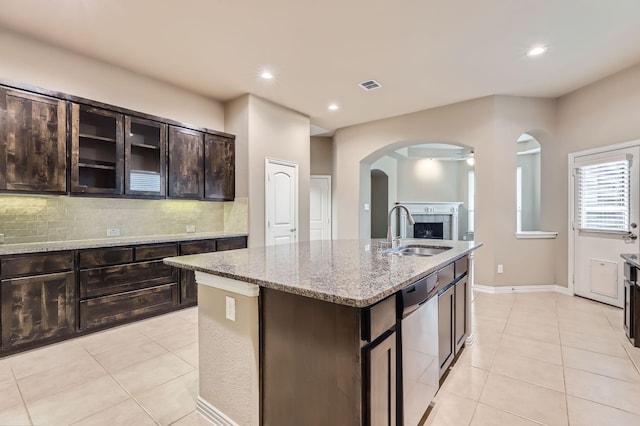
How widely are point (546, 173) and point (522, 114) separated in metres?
1.04

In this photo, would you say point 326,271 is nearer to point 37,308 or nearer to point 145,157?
point 37,308

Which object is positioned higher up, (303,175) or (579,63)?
(579,63)

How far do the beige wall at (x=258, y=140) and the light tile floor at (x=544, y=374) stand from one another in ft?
10.3

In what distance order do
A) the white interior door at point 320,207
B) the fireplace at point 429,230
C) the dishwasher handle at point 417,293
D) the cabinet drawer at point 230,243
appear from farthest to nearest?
the fireplace at point 429,230
the white interior door at point 320,207
the cabinet drawer at point 230,243
the dishwasher handle at point 417,293

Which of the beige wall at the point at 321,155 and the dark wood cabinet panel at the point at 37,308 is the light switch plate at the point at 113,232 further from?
the beige wall at the point at 321,155

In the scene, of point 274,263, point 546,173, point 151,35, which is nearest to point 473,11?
point 274,263

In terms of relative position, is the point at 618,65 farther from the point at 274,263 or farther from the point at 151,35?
the point at 151,35

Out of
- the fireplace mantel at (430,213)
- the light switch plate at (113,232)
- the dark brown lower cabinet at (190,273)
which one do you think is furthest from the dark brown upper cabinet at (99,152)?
the fireplace mantel at (430,213)

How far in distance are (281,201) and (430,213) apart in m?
4.97

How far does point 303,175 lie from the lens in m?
5.30

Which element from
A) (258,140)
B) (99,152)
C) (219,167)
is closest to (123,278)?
(99,152)

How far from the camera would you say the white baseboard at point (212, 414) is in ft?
5.49

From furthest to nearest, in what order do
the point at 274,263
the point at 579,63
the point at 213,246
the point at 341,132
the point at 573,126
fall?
the point at 341,132, the point at 573,126, the point at 213,246, the point at 579,63, the point at 274,263

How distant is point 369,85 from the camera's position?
13.7 feet
